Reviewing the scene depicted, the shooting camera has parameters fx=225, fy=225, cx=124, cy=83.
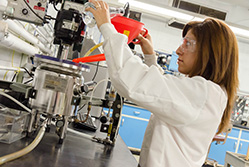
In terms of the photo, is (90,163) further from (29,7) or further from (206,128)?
(29,7)

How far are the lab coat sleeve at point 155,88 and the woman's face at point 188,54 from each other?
21cm

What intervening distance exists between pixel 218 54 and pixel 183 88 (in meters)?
0.23

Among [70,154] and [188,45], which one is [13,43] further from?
[188,45]

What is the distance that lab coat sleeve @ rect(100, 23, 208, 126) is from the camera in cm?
68

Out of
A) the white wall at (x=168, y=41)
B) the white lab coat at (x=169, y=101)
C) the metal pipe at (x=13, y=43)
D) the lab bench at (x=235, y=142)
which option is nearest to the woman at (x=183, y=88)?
the white lab coat at (x=169, y=101)

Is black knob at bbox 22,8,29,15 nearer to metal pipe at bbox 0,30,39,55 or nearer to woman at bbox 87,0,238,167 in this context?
woman at bbox 87,0,238,167

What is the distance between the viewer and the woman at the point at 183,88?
0.68 metres

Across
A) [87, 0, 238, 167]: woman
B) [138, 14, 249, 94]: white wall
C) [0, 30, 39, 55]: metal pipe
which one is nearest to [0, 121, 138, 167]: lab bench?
[87, 0, 238, 167]: woman

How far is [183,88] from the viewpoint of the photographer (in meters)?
0.70

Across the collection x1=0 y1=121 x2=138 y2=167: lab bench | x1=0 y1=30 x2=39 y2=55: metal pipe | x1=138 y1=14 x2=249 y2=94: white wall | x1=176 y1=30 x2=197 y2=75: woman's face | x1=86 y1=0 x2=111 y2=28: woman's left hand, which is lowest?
x1=0 y1=121 x2=138 y2=167: lab bench

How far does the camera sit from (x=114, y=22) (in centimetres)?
88

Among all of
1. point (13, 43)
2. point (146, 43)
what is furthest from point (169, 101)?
point (13, 43)

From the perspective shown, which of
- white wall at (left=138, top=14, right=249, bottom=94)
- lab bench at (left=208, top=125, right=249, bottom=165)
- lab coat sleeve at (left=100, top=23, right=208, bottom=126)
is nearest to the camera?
lab coat sleeve at (left=100, top=23, right=208, bottom=126)

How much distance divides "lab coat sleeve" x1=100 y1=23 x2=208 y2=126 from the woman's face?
0.67ft
